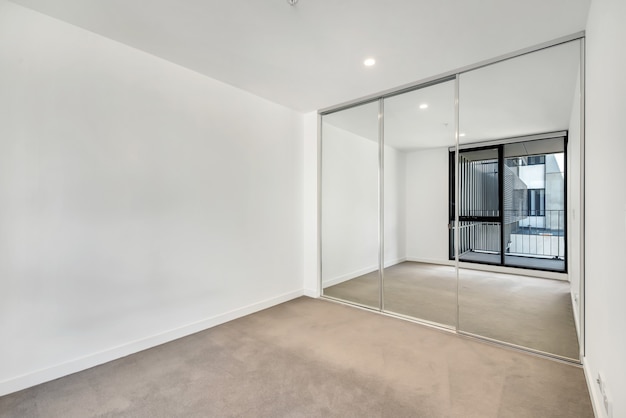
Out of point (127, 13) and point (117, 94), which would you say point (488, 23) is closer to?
point (127, 13)

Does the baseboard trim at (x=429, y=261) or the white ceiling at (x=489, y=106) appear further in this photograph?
the baseboard trim at (x=429, y=261)

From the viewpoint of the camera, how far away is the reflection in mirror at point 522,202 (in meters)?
2.69

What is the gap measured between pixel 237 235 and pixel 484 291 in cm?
297

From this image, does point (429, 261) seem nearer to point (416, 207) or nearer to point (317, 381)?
point (416, 207)

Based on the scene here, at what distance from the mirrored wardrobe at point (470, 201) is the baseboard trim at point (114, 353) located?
1515 mm

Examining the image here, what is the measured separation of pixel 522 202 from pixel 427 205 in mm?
1138

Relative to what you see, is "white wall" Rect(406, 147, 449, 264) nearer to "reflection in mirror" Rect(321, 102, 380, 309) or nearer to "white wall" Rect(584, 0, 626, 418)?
"reflection in mirror" Rect(321, 102, 380, 309)

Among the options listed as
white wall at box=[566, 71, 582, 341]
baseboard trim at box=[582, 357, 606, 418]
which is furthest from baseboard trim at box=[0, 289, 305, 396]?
white wall at box=[566, 71, 582, 341]

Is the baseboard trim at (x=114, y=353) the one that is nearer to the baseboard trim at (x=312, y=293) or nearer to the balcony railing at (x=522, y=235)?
the baseboard trim at (x=312, y=293)

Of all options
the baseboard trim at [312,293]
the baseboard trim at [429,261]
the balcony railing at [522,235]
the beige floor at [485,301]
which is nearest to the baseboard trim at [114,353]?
the baseboard trim at [312,293]

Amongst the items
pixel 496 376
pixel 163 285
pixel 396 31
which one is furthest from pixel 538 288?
pixel 163 285

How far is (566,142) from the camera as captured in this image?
9.07 feet

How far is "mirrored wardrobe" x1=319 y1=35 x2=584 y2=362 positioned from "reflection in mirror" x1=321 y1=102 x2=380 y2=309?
0.05 feet

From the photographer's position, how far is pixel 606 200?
1601mm
